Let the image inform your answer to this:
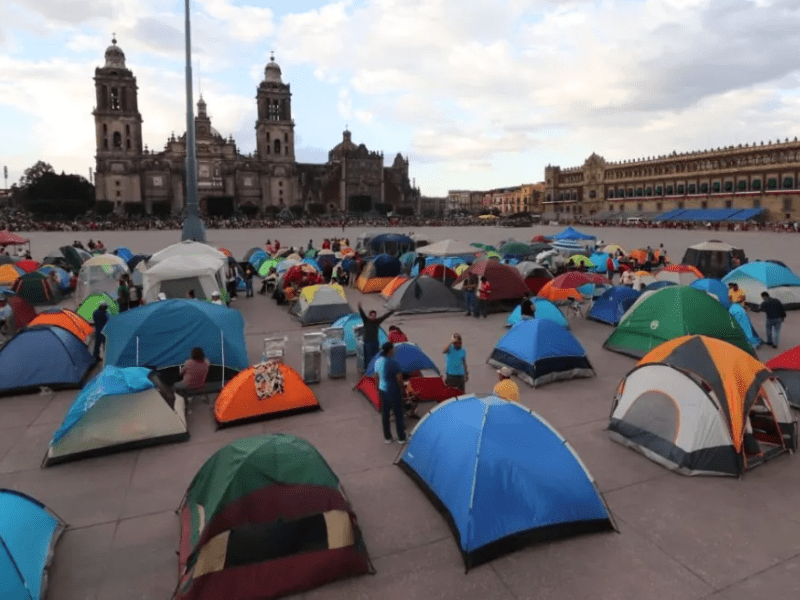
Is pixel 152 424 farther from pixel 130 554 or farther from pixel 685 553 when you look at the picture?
pixel 685 553

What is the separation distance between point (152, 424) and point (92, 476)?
0.93 metres

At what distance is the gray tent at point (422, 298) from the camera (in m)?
15.8

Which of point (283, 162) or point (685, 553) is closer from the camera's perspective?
point (685, 553)

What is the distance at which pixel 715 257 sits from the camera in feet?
70.0

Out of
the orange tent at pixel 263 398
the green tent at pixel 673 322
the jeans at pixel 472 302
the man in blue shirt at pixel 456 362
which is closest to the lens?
the orange tent at pixel 263 398

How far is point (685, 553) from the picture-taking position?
491 cm

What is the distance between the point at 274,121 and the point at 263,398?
105467 millimetres

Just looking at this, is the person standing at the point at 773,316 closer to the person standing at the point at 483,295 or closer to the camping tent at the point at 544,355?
the camping tent at the point at 544,355

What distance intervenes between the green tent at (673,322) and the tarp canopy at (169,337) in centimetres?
767

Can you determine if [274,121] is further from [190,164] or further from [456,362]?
[456,362]

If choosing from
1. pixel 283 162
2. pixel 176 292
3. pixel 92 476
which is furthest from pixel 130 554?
pixel 283 162

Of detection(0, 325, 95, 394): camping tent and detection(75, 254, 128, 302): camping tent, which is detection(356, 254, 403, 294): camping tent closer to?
detection(75, 254, 128, 302): camping tent

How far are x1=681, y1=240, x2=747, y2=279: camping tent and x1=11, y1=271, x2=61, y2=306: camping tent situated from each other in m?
23.4

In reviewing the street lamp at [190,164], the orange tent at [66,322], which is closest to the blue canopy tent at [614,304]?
the orange tent at [66,322]
